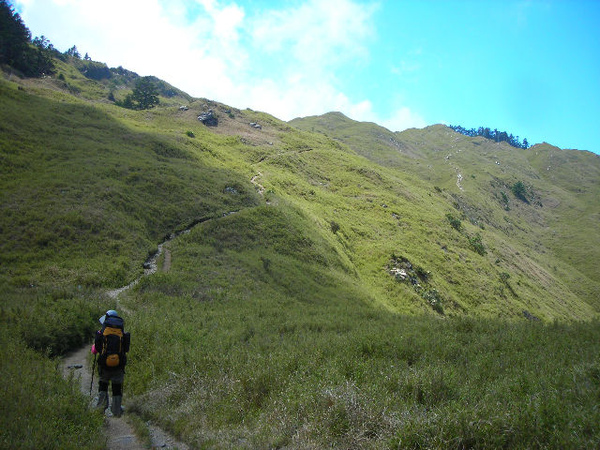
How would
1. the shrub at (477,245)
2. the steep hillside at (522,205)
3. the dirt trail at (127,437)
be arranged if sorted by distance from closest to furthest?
the dirt trail at (127,437) → the shrub at (477,245) → the steep hillside at (522,205)

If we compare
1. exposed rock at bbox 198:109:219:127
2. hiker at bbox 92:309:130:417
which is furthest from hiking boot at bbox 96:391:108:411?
exposed rock at bbox 198:109:219:127

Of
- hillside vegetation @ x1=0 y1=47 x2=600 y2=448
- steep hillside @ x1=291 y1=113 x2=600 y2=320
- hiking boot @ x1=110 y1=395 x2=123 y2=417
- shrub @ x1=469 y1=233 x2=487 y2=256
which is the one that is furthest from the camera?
steep hillside @ x1=291 y1=113 x2=600 y2=320

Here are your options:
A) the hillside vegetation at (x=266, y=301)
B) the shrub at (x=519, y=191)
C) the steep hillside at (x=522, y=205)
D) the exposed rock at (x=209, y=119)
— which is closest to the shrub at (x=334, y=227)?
the hillside vegetation at (x=266, y=301)

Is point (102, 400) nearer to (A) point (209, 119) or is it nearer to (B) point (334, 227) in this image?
(B) point (334, 227)

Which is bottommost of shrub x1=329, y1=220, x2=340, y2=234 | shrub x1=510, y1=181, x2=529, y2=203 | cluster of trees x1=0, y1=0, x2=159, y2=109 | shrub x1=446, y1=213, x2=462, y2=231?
shrub x1=329, y1=220, x2=340, y2=234

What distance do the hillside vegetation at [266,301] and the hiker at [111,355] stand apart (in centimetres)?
67

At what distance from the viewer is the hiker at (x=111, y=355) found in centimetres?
866

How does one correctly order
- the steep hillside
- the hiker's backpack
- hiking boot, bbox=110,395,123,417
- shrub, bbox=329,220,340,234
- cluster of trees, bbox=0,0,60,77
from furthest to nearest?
cluster of trees, bbox=0,0,60,77 → the steep hillside → shrub, bbox=329,220,340,234 → hiking boot, bbox=110,395,123,417 → the hiker's backpack

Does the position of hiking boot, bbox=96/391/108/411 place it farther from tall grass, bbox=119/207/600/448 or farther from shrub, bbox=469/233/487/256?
shrub, bbox=469/233/487/256

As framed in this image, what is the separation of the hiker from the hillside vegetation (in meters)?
0.67

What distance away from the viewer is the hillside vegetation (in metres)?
6.81

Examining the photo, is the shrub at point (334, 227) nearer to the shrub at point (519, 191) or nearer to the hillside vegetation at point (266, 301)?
the hillside vegetation at point (266, 301)

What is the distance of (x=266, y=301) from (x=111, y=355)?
1370 cm

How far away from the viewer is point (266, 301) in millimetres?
22031
